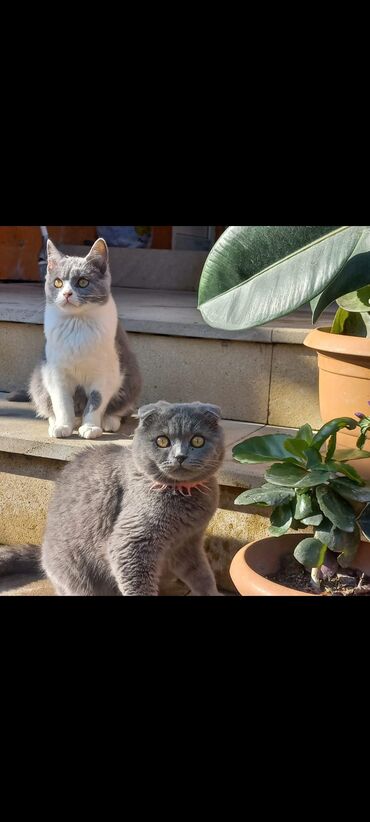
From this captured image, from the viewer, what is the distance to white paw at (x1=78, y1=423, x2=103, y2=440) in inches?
75.7

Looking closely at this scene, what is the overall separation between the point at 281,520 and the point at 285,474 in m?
0.10

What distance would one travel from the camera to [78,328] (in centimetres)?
191

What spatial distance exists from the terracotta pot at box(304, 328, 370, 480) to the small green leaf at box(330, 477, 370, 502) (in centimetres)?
27

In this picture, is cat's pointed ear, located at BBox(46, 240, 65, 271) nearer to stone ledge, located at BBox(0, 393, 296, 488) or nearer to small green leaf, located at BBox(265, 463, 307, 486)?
stone ledge, located at BBox(0, 393, 296, 488)

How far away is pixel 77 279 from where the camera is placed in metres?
1.86

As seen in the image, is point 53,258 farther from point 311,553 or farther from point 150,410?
point 311,553

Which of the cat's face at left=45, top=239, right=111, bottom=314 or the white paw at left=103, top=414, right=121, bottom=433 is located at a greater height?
the cat's face at left=45, top=239, right=111, bottom=314

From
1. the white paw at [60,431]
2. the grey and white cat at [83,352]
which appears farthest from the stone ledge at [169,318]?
the white paw at [60,431]

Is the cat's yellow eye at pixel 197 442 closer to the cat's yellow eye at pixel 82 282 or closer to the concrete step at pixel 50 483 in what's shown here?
the concrete step at pixel 50 483

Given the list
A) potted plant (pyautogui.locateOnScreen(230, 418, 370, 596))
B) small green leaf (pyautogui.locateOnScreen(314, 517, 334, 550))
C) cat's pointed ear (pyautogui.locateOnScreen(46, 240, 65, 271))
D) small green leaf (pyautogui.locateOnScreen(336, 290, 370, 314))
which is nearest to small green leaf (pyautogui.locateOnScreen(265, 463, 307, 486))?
potted plant (pyautogui.locateOnScreen(230, 418, 370, 596))

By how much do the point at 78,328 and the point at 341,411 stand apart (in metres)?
0.73

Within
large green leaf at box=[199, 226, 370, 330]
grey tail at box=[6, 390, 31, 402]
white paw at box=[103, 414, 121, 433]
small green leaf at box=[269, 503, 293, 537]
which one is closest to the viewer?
large green leaf at box=[199, 226, 370, 330]
